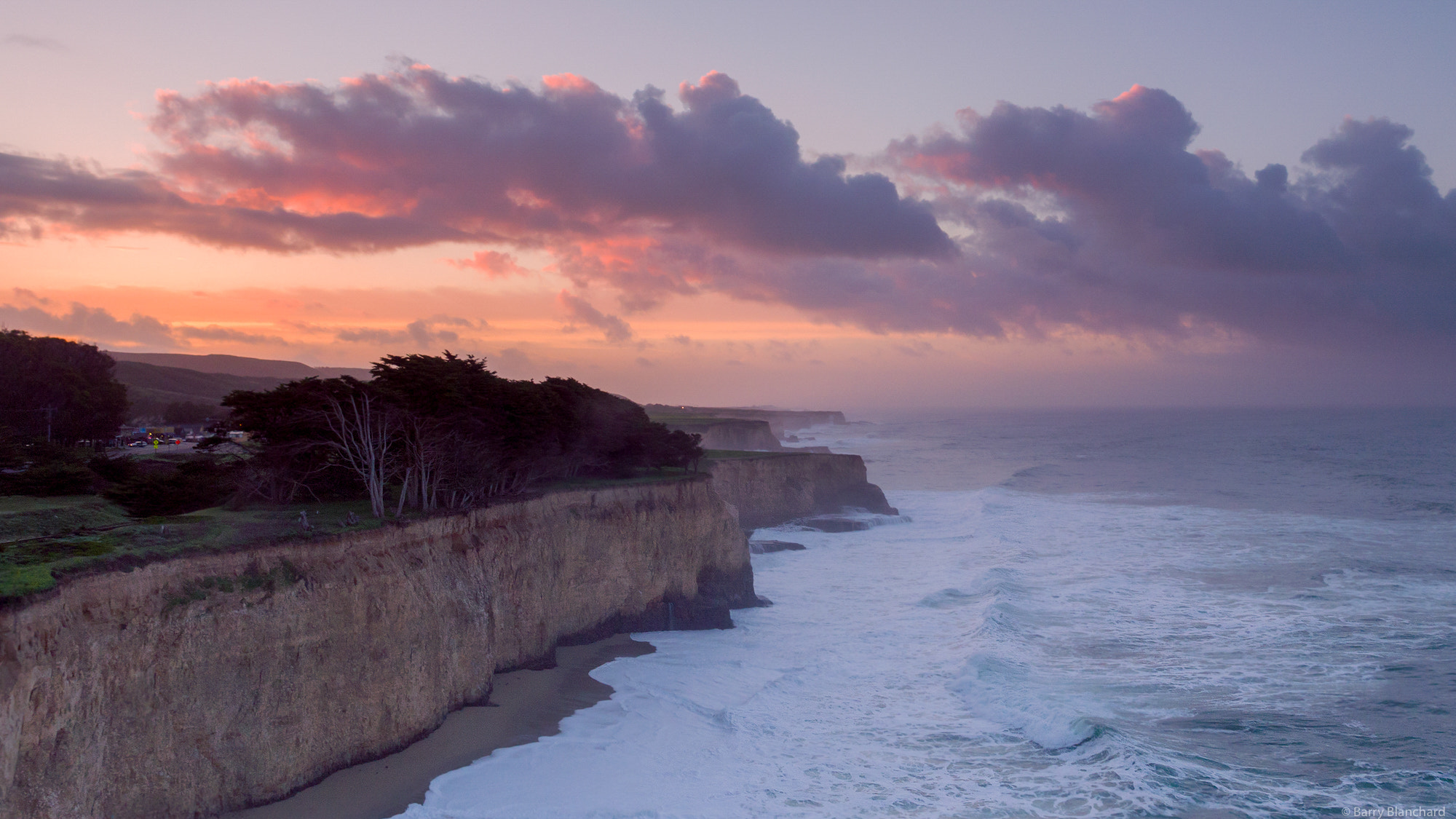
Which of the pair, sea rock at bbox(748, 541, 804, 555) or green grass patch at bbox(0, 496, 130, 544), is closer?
green grass patch at bbox(0, 496, 130, 544)

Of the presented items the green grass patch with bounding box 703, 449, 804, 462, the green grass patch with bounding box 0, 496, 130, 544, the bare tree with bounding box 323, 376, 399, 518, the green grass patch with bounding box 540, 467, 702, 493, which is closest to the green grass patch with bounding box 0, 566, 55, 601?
the green grass patch with bounding box 0, 496, 130, 544

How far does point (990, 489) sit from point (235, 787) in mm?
63582

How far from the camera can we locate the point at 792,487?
52.2 metres

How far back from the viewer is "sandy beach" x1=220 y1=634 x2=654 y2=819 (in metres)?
14.6

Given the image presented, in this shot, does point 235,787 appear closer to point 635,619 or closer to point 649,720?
point 649,720

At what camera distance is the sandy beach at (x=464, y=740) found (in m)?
14.6

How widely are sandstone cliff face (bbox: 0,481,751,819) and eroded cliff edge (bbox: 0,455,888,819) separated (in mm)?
27

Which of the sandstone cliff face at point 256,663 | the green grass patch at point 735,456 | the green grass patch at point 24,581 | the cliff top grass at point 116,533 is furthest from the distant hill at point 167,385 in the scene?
the green grass patch at point 24,581

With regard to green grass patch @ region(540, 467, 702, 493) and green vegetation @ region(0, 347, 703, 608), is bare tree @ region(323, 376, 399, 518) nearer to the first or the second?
green vegetation @ region(0, 347, 703, 608)

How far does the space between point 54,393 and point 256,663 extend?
124 ft

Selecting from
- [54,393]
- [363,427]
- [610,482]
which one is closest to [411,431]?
[363,427]

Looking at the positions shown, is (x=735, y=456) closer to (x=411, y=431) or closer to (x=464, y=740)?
(x=411, y=431)

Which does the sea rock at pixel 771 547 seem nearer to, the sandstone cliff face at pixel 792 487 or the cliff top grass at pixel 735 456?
the sandstone cliff face at pixel 792 487

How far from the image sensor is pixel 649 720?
779 inches
